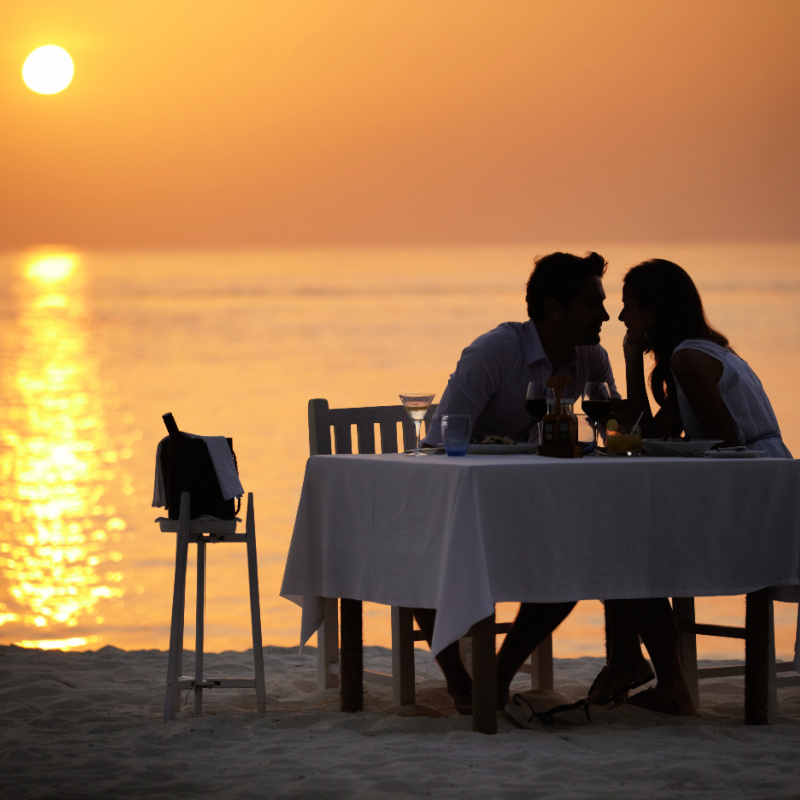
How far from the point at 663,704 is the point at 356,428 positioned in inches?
51.3

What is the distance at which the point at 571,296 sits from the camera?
145 inches

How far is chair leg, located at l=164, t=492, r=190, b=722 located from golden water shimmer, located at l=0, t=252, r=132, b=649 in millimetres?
1962

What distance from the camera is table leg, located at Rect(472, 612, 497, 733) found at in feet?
9.51

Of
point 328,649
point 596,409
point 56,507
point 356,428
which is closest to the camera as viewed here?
point 596,409

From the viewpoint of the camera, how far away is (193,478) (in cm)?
337

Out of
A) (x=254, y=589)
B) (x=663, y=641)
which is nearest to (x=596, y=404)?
(x=663, y=641)

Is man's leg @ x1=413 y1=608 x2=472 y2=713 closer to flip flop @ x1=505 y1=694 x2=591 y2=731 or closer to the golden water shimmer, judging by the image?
flip flop @ x1=505 y1=694 x2=591 y2=731

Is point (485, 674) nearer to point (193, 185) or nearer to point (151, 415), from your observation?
point (151, 415)

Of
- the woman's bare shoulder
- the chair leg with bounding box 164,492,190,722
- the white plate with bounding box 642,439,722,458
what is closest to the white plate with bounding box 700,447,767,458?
the white plate with bounding box 642,439,722,458

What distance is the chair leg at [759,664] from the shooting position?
125 inches

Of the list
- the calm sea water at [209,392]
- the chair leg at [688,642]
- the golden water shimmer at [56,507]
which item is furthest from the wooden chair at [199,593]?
the golden water shimmer at [56,507]

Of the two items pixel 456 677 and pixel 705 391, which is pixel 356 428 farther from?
pixel 705 391

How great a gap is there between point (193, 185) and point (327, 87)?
7.51 metres

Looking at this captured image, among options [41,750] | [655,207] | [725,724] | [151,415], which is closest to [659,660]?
[725,724]
